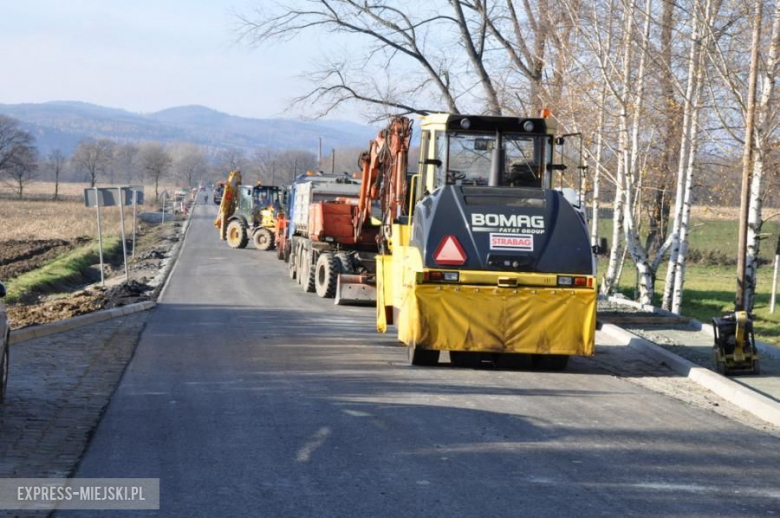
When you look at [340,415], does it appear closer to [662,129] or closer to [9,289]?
[662,129]

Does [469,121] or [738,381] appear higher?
[469,121]

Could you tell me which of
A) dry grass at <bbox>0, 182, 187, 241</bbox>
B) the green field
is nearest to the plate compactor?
the green field

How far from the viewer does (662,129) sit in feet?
89.8

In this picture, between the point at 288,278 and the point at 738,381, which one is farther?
the point at 288,278

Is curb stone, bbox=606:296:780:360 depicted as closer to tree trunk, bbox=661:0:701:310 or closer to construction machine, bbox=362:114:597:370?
tree trunk, bbox=661:0:701:310

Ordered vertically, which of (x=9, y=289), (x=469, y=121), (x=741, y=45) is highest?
(x=741, y=45)

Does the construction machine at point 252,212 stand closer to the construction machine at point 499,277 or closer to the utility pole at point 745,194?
the utility pole at point 745,194

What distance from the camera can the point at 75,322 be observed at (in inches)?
723

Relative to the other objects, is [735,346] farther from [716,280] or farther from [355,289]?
[716,280]

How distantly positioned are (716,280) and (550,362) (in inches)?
1391

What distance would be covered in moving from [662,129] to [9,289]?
1898 centimetres

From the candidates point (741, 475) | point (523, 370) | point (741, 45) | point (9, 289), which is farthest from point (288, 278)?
point (741, 475)

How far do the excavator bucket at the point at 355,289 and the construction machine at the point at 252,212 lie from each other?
75.7ft

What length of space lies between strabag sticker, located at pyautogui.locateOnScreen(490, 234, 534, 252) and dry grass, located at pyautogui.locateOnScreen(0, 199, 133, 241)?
148 ft
